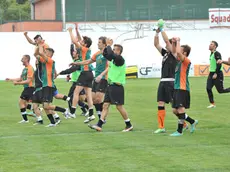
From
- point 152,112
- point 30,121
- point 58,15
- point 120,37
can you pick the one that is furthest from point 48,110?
point 58,15

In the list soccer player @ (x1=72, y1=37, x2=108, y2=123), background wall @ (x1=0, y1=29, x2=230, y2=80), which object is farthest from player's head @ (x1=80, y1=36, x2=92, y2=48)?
background wall @ (x1=0, y1=29, x2=230, y2=80)

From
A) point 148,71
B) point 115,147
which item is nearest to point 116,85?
point 115,147

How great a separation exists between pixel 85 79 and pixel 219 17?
114 feet

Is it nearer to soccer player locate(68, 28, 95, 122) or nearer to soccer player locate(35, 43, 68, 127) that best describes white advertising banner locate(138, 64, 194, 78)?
soccer player locate(68, 28, 95, 122)

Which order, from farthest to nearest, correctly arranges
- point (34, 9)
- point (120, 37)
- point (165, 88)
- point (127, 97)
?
point (34, 9) < point (120, 37) < point (127, 97) < point (165, 88)

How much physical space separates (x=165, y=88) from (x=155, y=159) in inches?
131

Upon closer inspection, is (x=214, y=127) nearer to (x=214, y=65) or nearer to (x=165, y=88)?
(x=165, y=88)

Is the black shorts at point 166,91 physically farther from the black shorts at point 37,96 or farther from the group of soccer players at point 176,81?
the black shorts at point 37,96

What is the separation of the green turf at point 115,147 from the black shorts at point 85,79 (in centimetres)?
92

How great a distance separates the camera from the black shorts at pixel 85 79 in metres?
15.7

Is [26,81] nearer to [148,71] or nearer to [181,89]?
[181,89]

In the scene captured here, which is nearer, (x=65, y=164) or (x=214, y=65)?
(x=65, y=164)

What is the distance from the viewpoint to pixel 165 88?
1278cm

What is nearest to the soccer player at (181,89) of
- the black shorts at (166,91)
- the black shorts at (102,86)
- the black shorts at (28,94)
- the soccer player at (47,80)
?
the black shorts at (166,91)
